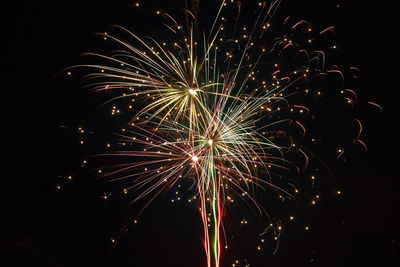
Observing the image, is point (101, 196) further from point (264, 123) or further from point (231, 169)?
point (264, 123)

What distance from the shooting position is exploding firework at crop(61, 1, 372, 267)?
1.95 meters

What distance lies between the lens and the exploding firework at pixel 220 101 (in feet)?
6.41

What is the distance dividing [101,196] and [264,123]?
5.26 feet

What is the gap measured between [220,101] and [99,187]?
1.32m

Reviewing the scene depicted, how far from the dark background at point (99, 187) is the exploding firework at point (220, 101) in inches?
5.9

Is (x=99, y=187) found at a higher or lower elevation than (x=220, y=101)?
lower

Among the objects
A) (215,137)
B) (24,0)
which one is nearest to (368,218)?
(215,137)

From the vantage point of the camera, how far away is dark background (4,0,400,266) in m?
2.00

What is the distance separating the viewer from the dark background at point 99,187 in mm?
1998

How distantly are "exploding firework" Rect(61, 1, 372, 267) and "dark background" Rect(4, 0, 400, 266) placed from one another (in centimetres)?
15

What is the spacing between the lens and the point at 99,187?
6.67 ft

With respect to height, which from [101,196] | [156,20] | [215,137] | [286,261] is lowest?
[286,261]

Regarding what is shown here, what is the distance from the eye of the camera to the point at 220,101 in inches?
76.9

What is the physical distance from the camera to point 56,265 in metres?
1.99
